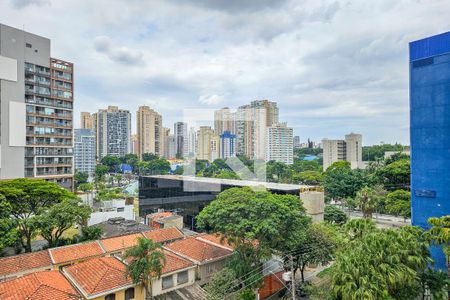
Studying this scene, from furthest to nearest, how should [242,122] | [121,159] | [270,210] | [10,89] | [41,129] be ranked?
1. [121,159]
2. [242,122]
3. [41,129]
4. [10,89]
5. [270,210]

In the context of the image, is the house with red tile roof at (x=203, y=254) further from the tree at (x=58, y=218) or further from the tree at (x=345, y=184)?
the tree at (x=345, y=184)

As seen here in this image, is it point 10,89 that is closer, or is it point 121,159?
point 10,89

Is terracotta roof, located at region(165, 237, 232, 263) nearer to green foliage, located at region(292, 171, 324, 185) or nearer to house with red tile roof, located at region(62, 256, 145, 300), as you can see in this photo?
house with red tile roof, located at region(62, 256, 145, 300)

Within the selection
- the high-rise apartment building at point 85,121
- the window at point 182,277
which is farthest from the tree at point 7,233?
the high-rise apartment building at point 85,121

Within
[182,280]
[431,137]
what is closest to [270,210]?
[182,280]

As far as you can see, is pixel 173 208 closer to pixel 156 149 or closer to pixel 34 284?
pixel 34 284

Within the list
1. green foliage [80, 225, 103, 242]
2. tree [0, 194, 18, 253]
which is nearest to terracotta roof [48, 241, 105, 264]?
tree [0, 194, 18, 253]

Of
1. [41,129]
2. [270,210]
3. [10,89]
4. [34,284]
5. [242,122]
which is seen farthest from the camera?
[242,122]
